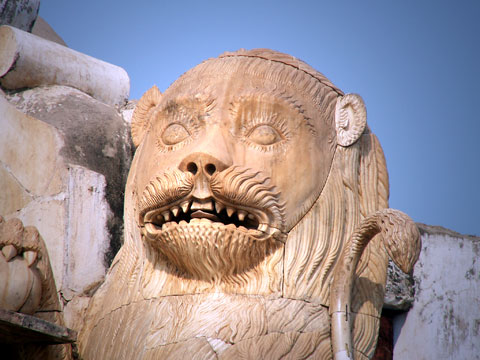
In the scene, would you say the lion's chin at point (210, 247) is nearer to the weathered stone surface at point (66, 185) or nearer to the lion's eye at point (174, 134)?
the lion's eye at point (174, 134)

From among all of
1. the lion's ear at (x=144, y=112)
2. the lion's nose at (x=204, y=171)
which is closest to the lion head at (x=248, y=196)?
the lion's nose at (x=204, y=171)

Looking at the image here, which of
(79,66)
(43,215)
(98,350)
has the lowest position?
(98,350)

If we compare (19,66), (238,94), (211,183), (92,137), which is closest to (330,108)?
(238,94)

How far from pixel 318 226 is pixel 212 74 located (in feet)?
3.15

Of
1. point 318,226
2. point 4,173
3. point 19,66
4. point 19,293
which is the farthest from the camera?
point 19,66

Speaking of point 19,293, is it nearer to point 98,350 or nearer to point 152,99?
point 98,350

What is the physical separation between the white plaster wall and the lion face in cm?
178

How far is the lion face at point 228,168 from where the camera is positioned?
443 centimetres

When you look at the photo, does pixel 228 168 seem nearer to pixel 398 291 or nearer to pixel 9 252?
pixel 9 252

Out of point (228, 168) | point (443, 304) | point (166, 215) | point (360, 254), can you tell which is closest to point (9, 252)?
point (166, 215)

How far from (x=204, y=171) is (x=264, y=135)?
0.38 metres

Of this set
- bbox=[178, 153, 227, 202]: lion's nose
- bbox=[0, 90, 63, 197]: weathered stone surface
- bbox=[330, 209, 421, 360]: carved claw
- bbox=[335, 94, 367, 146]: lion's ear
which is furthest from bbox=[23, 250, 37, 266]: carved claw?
bbox=[335, 94, 367, 146]: lion's ear

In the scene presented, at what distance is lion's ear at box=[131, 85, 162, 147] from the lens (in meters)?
5.10

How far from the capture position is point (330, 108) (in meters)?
4.85
